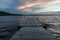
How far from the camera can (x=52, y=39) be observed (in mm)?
8562

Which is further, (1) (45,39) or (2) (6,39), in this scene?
(2) (6,39)

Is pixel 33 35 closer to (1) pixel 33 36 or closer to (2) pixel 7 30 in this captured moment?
(1) pixel 33 36

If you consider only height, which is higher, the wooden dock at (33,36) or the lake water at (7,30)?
the wooden dock at (33,36)

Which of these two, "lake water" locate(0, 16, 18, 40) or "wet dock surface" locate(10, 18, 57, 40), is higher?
"wet dock surface" locate(10, 18, 57, 40)

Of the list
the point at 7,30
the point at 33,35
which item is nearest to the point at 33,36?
the point at 33,35

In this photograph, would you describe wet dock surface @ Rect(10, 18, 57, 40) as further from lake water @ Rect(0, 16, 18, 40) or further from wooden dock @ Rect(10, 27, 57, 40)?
lake water @ Rect(0, 16, 18, 40)

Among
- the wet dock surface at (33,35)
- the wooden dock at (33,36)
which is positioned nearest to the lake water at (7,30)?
the wet dock surface at (33,35)

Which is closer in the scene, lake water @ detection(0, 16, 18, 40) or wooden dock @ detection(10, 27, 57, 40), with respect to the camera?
wooden dock @ detection(10, 27, 57, 40)

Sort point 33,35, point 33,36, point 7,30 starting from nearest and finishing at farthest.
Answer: point 33,36 < point 33,35 < point 7,30

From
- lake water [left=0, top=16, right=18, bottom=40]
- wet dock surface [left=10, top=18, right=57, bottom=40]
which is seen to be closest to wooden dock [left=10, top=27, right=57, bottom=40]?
wet dock surface [left=10, top=18, right=57, bottom=40]

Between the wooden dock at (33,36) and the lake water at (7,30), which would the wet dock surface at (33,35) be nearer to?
the wooden dock at (33,36)

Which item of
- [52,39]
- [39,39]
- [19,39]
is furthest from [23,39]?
[52,39]

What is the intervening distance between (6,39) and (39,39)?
9.56 feet

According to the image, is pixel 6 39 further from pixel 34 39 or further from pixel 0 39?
pixel 34 39
